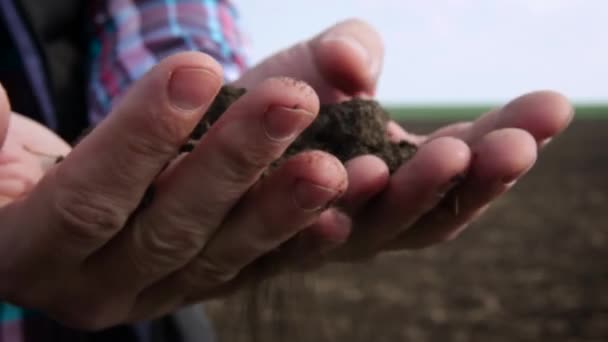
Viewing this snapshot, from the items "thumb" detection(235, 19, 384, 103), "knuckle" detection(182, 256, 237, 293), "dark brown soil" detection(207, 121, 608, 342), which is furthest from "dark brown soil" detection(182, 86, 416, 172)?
"dark brown soil" detection(207, 121, 608, 342)

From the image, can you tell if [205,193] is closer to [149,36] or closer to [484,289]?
[149,36]

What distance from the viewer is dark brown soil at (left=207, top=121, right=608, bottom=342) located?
13.6 feet

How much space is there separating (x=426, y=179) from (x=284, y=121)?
30cm

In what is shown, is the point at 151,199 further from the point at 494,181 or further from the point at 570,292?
the point at 570,292

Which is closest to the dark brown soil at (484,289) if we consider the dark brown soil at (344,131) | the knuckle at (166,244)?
the dark brown soil at (344,131)

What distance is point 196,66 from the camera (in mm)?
931

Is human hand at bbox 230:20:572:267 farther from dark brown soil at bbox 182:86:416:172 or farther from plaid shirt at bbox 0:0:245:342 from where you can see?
plaid shirt at bbox 0:0:245:342

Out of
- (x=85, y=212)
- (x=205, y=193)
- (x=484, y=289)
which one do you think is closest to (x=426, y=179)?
(x=205, y=193)

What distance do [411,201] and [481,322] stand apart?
3.26 meters

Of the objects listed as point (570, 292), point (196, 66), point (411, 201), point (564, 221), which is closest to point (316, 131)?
point (411, 201)

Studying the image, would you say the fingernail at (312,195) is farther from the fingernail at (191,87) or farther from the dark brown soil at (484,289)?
the dark brown soil at (484,289)

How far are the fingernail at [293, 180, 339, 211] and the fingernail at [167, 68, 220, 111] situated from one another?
18cm

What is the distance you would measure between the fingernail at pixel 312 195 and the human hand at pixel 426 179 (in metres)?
0.13

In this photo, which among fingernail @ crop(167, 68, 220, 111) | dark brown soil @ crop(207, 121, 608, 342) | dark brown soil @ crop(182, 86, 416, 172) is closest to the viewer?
fingernail @ crop(167, 68, 220, 111)
